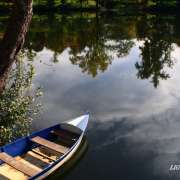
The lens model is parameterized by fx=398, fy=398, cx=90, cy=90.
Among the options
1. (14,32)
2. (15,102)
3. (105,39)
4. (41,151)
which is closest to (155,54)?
(105,39)

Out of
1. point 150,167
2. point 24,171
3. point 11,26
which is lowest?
point 150,167

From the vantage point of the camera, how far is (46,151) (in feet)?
72.0

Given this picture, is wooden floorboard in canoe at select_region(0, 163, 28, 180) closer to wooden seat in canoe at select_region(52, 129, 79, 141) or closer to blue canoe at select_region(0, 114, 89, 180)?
blue canoe at select_region(0, 114, 89, 180)

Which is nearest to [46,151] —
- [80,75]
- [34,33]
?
[80,75]

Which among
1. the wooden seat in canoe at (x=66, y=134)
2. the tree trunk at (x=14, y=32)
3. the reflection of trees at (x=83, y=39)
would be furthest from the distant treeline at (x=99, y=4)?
the tree trunk at (x=14, y=32)

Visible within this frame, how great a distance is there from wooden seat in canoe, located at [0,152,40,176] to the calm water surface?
3.26 metres

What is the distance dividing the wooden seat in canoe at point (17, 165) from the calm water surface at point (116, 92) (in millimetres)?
3261

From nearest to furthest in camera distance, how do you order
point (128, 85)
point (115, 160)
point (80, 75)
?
point (115, 160) < point (128, 85) < point (80, 75)

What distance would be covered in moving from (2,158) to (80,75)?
23.1 meters

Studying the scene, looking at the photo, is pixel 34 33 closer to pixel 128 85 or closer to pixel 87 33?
pixel 87 33

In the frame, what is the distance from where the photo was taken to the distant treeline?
94.6 m

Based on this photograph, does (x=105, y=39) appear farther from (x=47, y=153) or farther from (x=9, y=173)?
(x=9, y=173)

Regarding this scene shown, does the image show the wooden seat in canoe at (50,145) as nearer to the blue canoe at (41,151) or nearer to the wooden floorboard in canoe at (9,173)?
the blue canoe at (41,151)

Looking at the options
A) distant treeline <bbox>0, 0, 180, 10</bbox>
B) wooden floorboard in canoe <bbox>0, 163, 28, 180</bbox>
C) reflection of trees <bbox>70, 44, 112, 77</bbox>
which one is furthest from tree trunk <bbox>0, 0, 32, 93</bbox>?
distant treeline <bbox>0, 0, 180, 10</bbox>
